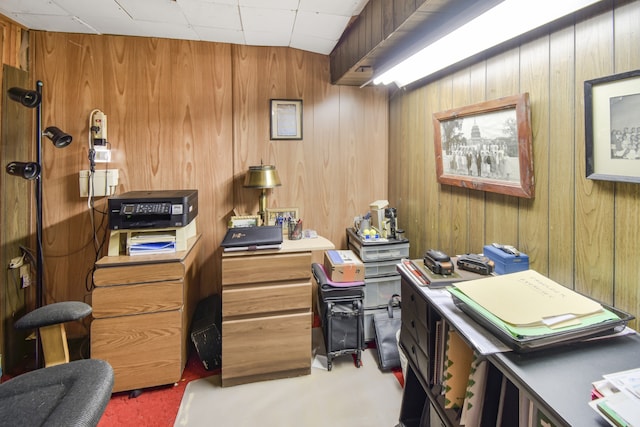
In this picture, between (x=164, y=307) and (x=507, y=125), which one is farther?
(x=164, y=307)

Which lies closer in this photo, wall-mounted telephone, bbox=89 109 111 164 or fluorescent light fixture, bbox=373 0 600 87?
fluorescent light fixture, bbox=373 0 600 87

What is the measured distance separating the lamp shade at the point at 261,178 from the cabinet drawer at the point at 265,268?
619 mm

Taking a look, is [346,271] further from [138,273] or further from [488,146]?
[138,273]

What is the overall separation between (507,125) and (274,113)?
1866 millimetres

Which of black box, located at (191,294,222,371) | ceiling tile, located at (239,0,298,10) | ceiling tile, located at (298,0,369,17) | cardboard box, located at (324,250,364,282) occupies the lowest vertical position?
black box, located at (191,294,222,371)

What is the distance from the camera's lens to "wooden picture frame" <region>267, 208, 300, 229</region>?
2.72 m

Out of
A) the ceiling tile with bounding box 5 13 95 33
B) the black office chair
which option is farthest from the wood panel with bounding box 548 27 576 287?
the ceiling tile with bounding box 5 13 95 33

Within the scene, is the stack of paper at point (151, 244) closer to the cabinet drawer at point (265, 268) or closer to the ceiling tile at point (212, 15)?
the cabinet drawer at point (265, 268)

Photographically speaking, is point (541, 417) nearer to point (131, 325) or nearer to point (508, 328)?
point (508, 328)

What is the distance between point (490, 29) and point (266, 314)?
2.01 metres

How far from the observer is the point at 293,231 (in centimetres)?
246

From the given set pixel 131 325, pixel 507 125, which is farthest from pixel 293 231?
pixel 507 125

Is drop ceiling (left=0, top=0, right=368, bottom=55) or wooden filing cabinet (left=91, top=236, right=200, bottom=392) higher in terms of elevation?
drop ceiling (left=0, top=0, right=368, bottom=55)

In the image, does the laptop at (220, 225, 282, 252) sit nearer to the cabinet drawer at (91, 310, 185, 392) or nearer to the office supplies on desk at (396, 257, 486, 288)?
the cabinet drawer at (91, 310, 185, 392)
